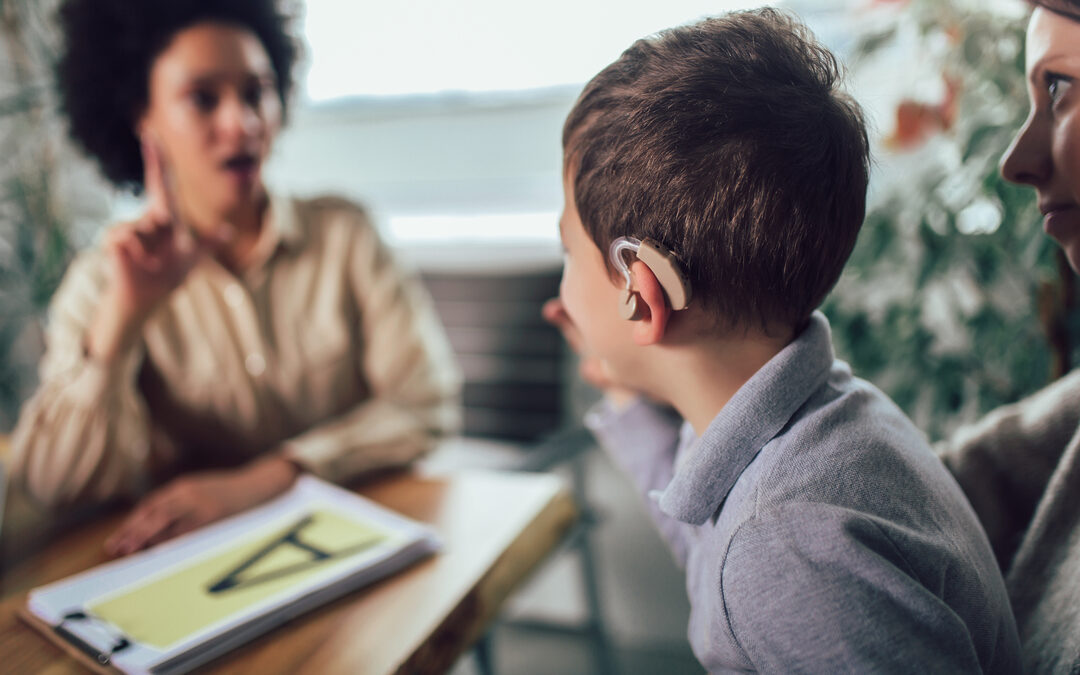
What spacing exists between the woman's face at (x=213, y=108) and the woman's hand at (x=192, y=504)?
54cm

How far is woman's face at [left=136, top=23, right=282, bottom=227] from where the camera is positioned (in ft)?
3.71

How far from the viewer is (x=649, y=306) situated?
0.52 meters

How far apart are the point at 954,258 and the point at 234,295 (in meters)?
1.26

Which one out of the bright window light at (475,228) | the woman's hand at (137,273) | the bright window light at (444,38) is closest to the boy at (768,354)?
the bright window light at (444,38)

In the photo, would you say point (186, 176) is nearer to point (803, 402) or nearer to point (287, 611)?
point (287, 611)

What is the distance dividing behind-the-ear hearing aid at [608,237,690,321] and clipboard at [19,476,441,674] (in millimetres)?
399

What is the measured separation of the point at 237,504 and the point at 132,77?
2.73 feet

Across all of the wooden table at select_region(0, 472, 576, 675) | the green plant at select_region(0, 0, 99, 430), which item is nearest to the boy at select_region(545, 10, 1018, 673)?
the wooden table at select_region(0, 472, 576, 675)

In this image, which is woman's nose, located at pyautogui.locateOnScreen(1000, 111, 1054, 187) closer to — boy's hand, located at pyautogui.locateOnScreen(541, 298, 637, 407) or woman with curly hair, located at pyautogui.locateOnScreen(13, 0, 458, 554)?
boy's hand, located at pyautogui.locateOnScreen(541, 298, 637, 407)

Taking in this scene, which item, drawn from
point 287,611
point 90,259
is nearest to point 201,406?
point 90,259

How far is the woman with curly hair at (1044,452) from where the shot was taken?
0.50 m

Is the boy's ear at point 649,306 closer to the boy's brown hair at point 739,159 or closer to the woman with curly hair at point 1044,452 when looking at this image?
the boy's brown hair at point 739,159

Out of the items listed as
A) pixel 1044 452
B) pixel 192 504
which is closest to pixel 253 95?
pixel 192 504

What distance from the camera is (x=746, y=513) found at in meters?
0.47
